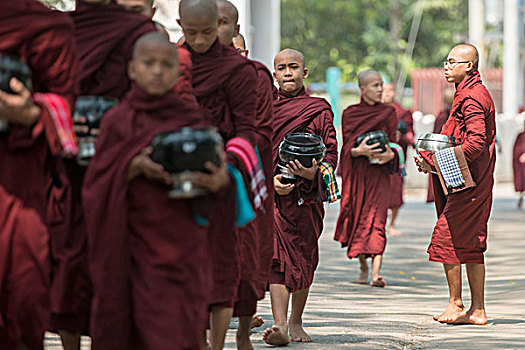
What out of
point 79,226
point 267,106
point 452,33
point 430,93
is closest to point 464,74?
point 267,106

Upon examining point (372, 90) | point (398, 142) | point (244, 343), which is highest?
point (372, 90)

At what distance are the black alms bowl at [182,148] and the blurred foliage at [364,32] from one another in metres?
42.5

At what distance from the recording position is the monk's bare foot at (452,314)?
845cm

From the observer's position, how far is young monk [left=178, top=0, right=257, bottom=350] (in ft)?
18.7

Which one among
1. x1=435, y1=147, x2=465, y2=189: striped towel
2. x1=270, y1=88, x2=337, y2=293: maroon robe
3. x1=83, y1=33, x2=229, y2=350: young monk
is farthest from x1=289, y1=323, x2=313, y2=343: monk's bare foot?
x1=83, y1=33, x2=229, y2=350: young monk

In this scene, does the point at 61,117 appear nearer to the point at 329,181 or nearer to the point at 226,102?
the point at 226,102

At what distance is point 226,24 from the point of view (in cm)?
669

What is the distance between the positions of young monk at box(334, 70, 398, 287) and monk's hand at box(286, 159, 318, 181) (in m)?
3.35

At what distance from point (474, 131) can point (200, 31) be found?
309 centimetres

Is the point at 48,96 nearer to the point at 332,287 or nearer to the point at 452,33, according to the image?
the point at 332,287

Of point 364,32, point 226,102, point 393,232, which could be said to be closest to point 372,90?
point 393,232

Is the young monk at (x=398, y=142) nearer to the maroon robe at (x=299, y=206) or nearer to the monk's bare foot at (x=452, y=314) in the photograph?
the monk's bare foot at (x=452, y=314)

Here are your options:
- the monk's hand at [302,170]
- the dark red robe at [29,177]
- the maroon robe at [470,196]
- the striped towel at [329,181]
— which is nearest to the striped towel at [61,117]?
the dark red robe at [29,177]

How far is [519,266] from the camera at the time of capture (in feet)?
→ 40.9
